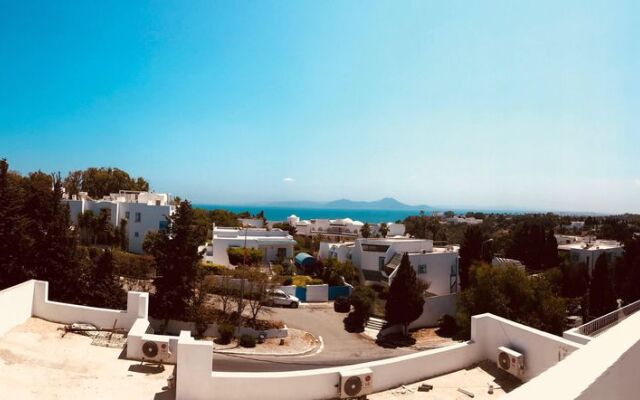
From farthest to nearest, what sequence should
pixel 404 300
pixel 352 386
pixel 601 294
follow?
pixel 601 294 → pixel 404 300 → pixel 352 386

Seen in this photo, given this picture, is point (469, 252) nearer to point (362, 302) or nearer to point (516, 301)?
point (362, 302)

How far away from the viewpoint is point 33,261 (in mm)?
16922

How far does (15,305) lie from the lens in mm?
10156

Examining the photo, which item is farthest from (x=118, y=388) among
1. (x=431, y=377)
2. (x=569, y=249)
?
(x=569, y=249)

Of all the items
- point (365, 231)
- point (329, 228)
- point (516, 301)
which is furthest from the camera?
point (329, 228)

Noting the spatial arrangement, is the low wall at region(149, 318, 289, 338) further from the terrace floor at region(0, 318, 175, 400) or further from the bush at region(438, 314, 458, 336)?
the bush at region(438, 314, 458, 336)

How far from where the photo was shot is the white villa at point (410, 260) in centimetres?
2970

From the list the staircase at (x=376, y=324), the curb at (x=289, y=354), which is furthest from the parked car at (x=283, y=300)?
the curb at (x=289, y=354)

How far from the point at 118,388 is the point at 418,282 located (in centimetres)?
1972

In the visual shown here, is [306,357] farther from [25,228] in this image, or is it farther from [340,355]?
[25,228]

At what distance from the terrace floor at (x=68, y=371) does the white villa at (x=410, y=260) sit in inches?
848

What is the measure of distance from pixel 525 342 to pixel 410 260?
2146cm

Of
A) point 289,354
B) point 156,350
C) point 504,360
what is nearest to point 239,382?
point 156,350

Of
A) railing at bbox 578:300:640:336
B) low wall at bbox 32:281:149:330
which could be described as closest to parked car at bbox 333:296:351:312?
railing at bbox 578:300:640:336
